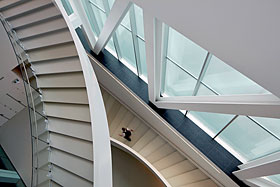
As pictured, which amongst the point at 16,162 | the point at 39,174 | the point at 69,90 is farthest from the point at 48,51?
the point at 16,162

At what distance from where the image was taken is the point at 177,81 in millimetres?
6211

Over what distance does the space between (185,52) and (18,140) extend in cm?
871

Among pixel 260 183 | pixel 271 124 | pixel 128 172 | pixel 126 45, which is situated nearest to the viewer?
pixel 271 124

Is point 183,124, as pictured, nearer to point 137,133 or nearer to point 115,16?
point 137,133

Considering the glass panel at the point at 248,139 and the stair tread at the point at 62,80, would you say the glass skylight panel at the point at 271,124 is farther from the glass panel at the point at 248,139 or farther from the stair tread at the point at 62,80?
the stair tread at the point at 62,80

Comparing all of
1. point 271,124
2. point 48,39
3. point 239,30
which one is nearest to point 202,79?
point 271,124

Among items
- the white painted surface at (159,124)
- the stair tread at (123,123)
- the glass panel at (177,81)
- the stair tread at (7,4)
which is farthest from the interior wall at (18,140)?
the glass panel at (177,81)

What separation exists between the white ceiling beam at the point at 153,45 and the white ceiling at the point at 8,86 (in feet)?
16.8

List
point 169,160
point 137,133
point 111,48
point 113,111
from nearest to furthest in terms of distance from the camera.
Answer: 1. point 169,160
2. point 111,48
3. point 137,133
4. point 113,111

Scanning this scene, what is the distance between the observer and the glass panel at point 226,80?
378 centimetres

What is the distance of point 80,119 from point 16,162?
6.38 meters

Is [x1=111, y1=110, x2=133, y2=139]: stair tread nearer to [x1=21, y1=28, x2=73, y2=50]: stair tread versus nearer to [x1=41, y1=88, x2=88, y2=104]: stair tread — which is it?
[x1=41, y1=88, x2=88, y2=104]: stair tread

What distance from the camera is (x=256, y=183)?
20.1 feet

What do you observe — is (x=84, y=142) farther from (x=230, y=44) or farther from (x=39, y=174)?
(x=230, y=44)
